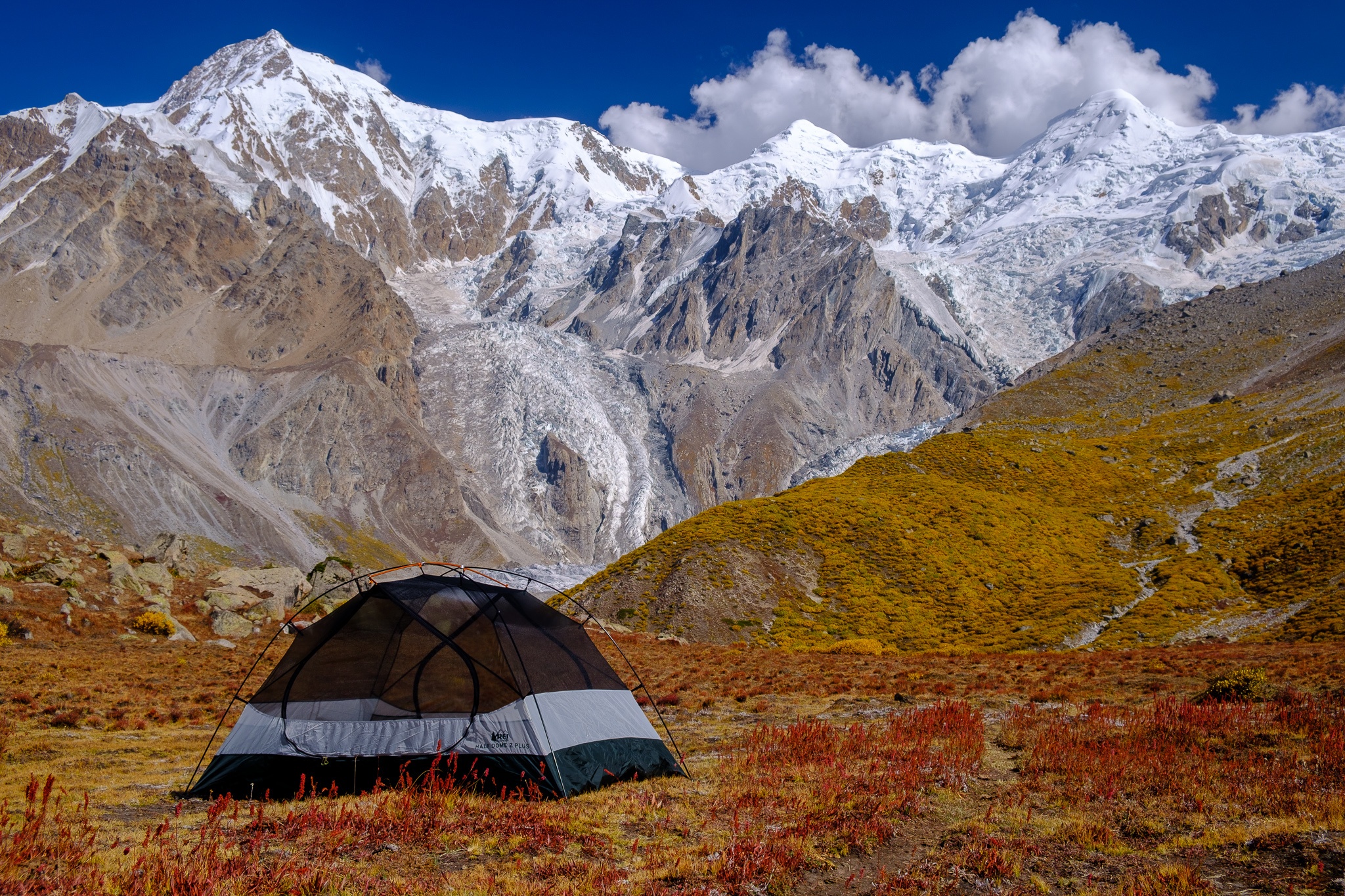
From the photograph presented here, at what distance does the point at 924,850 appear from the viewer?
9531mm

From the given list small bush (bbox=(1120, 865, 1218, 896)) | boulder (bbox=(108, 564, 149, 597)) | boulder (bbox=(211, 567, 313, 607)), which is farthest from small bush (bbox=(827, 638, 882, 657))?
boulder (bbox=(108, 564, 149, 597))

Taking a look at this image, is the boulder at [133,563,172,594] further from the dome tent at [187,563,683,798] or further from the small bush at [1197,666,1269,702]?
the small bush at [1197,666,1269,702]

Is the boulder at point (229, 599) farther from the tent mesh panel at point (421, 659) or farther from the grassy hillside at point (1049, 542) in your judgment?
the tent mesh panel at point (421, 659)

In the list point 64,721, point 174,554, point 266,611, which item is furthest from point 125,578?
point 64,721

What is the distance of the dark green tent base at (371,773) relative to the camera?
12289 millimetres

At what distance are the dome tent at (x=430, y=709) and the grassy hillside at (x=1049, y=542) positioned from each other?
26.4 m

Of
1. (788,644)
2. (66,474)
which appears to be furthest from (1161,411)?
(66,474)

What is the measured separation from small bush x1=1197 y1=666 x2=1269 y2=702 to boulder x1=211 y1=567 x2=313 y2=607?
137 ft

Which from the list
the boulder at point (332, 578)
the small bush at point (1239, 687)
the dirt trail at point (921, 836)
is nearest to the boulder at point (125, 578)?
the boulder at point (332, 578)

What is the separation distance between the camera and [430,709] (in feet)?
42.5

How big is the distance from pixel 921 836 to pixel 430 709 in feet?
25.2

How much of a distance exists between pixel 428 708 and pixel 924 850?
7800 millimetres

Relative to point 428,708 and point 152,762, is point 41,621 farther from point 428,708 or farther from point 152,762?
point 428,708

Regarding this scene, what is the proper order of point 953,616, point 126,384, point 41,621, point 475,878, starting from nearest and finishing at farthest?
point 475,878, point 41,621, point 953,616, point 126,384
